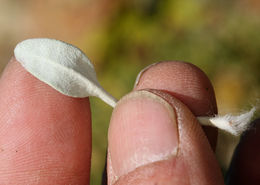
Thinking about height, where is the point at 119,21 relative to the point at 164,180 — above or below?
above

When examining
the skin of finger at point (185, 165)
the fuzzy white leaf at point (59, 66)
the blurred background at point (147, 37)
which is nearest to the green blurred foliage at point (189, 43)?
the blurred background at point (147, 37)

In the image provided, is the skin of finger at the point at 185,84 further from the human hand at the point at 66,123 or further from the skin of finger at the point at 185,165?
the skin of finger at the point at 185,165

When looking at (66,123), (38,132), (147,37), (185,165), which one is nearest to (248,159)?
(185,165)

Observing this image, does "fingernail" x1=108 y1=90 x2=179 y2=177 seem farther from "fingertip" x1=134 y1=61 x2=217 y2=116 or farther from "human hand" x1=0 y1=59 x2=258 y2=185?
"fingertip" x1=134 y1=61 x2=217 y2=116

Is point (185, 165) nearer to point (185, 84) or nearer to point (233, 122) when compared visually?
point (233, 122)

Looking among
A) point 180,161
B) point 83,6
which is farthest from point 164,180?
point 83,6

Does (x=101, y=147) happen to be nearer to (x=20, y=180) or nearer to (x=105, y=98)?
(x=20, y=180)
